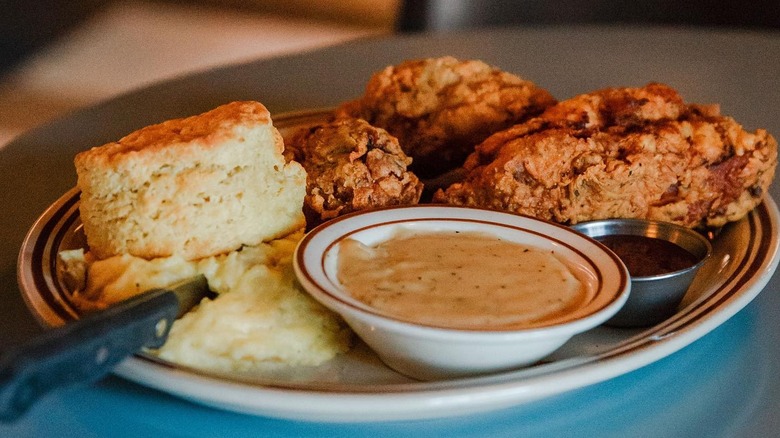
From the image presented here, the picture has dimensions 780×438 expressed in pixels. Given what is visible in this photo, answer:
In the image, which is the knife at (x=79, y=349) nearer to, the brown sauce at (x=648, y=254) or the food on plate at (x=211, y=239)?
the food on plate at (x=211, y=239)

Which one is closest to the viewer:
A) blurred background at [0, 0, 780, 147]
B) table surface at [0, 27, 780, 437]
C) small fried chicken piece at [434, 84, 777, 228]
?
table surface at [0, 27, 780, 437]

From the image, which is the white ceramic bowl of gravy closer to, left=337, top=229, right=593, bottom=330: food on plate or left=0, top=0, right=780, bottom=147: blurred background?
left=337, top=229, right=593, bottom=330: food on plate

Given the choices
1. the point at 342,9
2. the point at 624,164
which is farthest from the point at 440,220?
the point at 342,9

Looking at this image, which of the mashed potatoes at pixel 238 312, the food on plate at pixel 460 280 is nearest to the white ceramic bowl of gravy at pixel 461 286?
the food on plate at pixel 460 280

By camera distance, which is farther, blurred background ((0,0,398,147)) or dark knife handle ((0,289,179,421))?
blurred background ((0,0,398,147))

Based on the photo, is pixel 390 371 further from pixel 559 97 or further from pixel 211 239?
pixel 559 97

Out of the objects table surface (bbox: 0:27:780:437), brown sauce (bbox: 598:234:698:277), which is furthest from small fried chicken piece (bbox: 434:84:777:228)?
table surface (bbox: 0:27:780:437)
